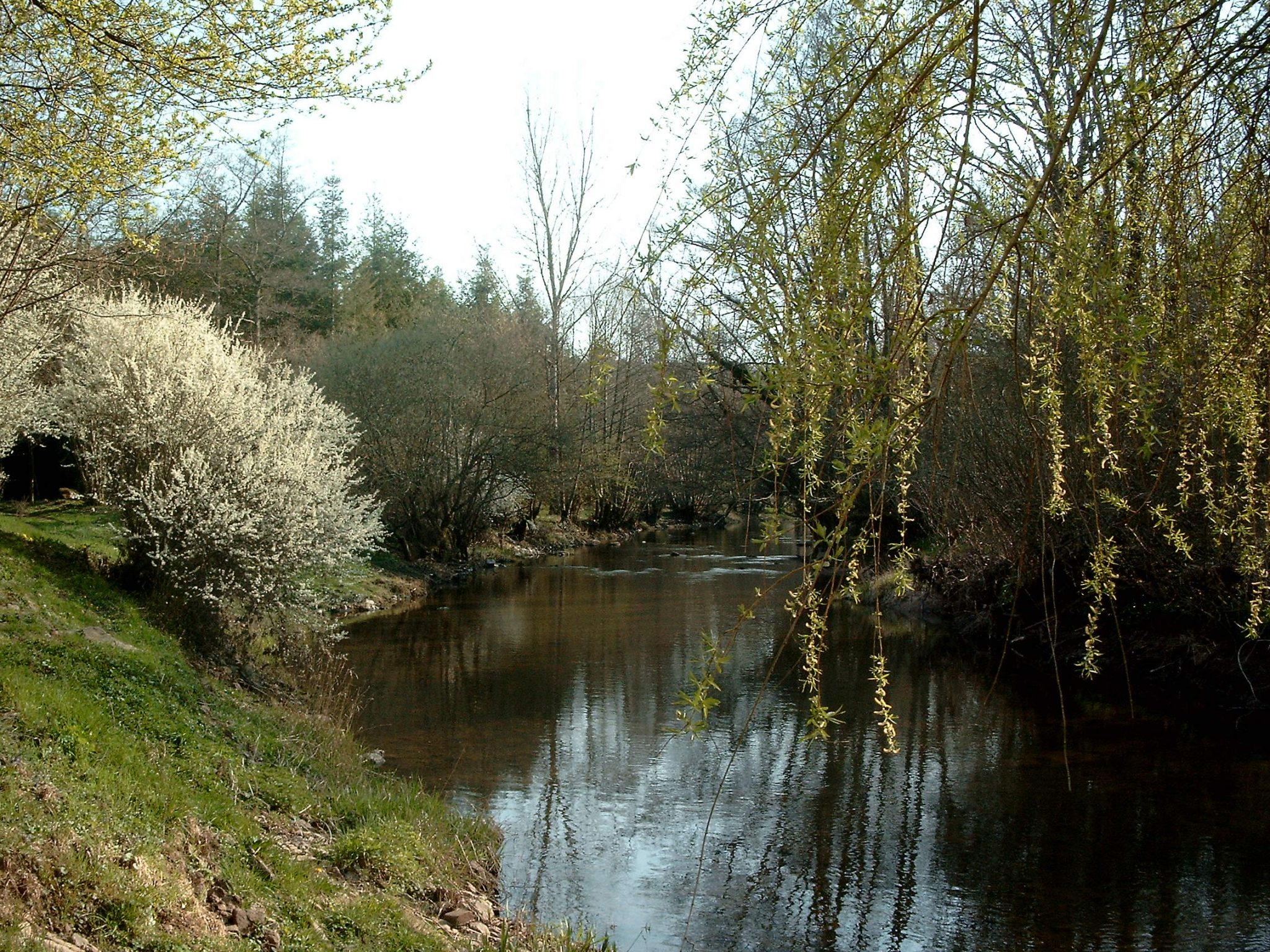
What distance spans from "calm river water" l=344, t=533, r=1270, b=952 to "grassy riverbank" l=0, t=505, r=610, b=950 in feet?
2.31

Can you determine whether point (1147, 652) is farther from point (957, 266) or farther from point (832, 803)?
point (957, 266)

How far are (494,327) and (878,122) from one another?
22.6 meters

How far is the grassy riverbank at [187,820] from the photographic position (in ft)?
12.8

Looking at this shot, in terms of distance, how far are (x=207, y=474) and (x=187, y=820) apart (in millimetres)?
5819

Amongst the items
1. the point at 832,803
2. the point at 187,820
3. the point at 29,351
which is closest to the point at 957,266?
the point at 187,820

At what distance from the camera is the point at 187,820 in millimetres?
4941

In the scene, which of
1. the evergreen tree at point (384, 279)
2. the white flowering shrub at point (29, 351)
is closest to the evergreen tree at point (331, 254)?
the evergreen tree at point (384, 279)

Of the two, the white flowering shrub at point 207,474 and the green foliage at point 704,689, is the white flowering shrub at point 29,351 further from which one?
the green foliage at point 704,689

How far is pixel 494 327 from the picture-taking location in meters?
24.4

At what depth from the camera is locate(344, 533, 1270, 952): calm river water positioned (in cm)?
609

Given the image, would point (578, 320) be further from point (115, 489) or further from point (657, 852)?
point (657, 852)

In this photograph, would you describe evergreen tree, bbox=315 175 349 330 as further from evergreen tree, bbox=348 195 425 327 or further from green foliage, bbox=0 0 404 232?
green foliage, bbox=0 0 404 232

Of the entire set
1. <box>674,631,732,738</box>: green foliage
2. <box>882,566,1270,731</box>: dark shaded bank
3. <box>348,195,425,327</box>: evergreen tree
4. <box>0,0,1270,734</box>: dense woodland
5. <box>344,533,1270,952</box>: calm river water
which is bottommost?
<box>344,533,1270,952</box>: calm river water

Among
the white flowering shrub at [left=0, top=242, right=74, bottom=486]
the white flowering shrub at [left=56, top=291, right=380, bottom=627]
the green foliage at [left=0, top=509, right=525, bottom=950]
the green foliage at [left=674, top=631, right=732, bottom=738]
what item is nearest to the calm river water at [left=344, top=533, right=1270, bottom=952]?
the green foliage at [left=0, top=509, right=525, bottom=950]
